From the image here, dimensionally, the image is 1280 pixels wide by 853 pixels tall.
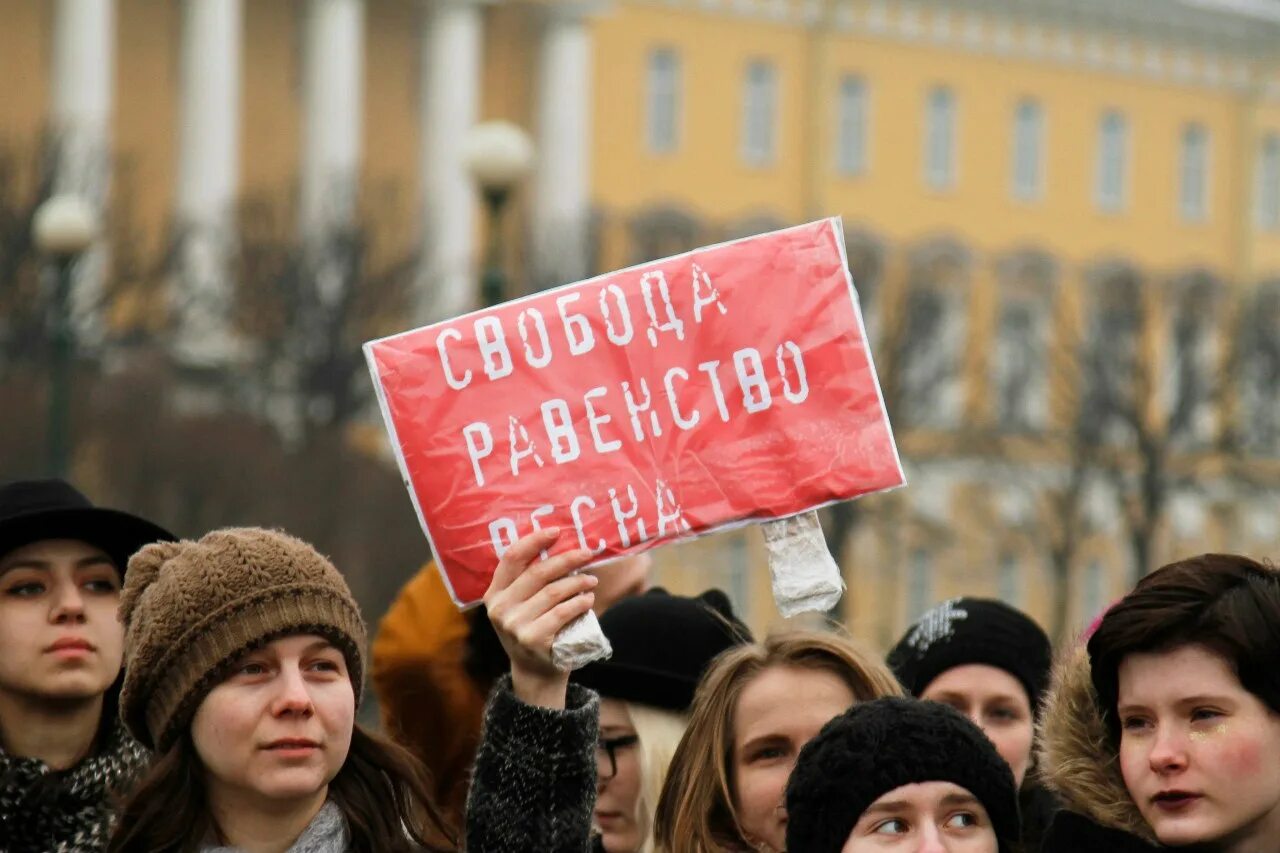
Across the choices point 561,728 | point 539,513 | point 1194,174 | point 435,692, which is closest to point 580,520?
point 539,513

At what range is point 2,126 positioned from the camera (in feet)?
146

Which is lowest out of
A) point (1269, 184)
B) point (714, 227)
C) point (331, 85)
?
point (714, 227)

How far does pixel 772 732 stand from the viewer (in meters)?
5.54

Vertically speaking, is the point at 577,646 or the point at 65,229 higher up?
the point at 65,229

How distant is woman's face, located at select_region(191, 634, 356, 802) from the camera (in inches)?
197

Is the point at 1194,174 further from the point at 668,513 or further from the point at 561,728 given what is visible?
the point at 561,728

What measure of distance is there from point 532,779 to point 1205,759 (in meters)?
0.96

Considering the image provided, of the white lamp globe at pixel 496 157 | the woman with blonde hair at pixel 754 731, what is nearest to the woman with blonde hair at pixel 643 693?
the woman with blonde hair at pixel 754 731

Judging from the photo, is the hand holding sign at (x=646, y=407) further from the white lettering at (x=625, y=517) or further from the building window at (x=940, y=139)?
the building window at (x=940, y=139)

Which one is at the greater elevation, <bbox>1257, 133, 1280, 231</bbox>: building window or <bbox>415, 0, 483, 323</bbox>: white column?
<bbox>415, 0, 483, 323</bbox>: white column

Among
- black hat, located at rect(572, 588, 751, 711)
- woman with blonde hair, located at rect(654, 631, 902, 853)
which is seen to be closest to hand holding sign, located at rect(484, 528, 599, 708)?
woman with blonde hair, located at rect(654, 631, 902, 853)

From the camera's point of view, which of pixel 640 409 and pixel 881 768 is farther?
pixel 640 409

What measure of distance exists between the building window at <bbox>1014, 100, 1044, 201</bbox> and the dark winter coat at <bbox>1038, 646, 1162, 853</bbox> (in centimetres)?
6142

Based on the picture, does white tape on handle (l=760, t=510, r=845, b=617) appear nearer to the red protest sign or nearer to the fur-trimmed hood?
the red protest sign
